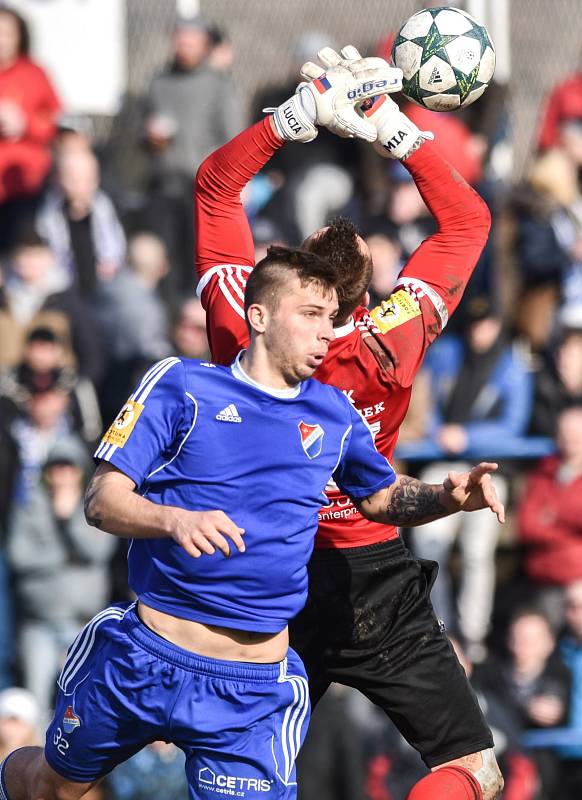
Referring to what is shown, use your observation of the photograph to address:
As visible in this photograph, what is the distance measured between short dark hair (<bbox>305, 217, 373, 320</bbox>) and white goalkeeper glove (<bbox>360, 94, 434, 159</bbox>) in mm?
358

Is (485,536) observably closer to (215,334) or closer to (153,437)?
(215,334)

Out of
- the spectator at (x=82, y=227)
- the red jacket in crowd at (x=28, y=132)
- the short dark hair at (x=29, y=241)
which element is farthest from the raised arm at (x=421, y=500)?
the red jacket in crowd at (x=28, y=132)

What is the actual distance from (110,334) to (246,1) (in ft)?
12.0

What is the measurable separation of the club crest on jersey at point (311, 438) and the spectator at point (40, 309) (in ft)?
16.3

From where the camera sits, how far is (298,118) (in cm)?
593

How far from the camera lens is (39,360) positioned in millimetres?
10047

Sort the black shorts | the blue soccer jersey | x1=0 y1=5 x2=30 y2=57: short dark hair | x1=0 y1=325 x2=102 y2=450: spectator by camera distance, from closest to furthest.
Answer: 1. the blue soccer jersey
2. the black shorts
3. x1=0 y1=325 x2=102 y2=450: spectator
4. x1=0 y1=5 x2=30 y2=57: short dark hair

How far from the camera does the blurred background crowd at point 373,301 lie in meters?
9.80

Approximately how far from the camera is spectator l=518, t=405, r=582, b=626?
10148 millimetres

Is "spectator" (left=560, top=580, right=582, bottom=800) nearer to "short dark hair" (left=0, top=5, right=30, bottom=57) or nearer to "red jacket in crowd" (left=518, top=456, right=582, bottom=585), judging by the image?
"red jacket in crowd" (left=518, top=456, right=582, bottom=585)

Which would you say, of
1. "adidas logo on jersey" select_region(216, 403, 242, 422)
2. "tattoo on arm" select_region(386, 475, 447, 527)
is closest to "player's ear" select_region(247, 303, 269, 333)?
"adidas logo on jersey" select_region(216, 403, 242, 422)

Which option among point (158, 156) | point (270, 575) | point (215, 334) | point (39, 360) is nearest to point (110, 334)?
point (39, 360)

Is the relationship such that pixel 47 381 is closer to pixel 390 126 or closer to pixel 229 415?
pixel 390 126

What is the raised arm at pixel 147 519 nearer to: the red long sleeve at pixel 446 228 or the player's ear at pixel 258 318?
the player's ear at pixel 258 318
